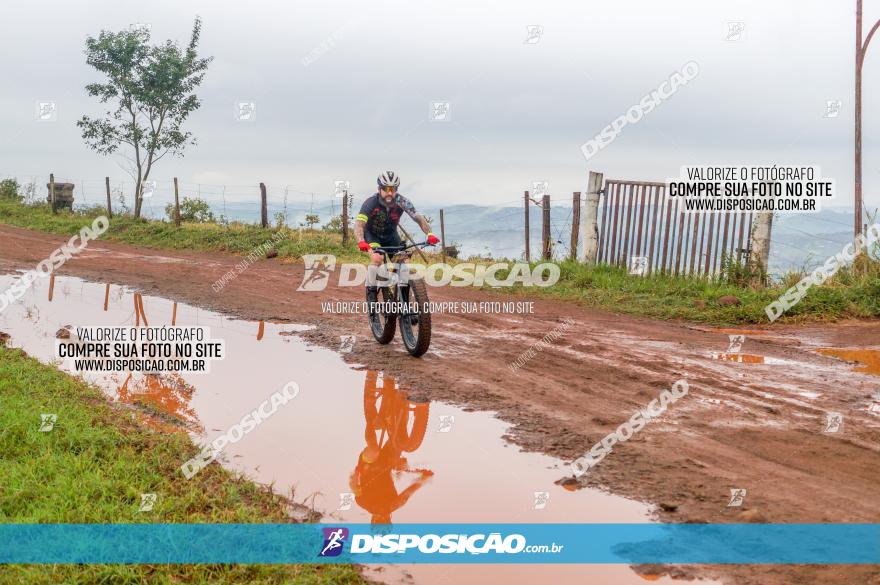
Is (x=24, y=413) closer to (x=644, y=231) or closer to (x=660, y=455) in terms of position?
(x=660, y=455)

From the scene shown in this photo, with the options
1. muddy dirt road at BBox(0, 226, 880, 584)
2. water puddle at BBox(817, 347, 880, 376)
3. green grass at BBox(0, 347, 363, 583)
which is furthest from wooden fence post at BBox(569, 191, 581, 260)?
green grass at BBox(0, 347, 363, 583)

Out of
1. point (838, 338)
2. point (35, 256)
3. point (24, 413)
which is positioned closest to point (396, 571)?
point (24, 413)

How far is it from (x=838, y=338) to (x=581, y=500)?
7.39m

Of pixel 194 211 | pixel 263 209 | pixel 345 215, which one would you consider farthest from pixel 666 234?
pixel 194 211

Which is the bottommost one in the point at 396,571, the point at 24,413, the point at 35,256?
the point at 396,571

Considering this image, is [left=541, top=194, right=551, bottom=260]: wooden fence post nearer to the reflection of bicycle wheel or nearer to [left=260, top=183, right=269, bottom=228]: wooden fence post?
the reflection of bicycle wheel

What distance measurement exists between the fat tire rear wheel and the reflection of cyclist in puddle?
2.88ft

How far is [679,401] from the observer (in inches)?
286

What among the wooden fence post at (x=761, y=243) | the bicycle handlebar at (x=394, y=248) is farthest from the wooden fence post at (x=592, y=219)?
the bicycle handlebar at (x=394, y=248)

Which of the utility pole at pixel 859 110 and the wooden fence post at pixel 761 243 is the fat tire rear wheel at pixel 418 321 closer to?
the wooden fence post at pixel 761 243

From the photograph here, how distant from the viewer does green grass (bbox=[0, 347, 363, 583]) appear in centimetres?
407

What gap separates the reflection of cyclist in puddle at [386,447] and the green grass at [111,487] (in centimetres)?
64

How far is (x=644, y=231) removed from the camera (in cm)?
1512

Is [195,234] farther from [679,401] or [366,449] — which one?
[679,401]
